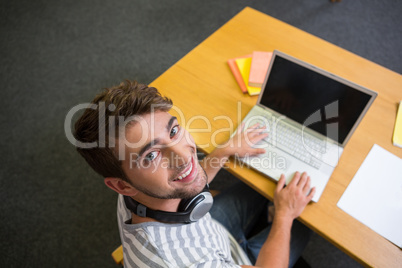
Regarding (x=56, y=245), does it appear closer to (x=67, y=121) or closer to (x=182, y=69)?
(x=67, y=121)

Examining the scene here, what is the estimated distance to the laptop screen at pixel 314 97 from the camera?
807mm

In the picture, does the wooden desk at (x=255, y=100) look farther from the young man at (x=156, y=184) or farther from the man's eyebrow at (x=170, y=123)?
the man's eyebrow at (x=170, y=123)

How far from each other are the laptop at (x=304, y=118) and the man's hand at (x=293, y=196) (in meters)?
0.02

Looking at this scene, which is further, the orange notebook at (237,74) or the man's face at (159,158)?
the orange notebook at (237,74)

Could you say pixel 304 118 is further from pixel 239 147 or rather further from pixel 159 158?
pixel 159 158

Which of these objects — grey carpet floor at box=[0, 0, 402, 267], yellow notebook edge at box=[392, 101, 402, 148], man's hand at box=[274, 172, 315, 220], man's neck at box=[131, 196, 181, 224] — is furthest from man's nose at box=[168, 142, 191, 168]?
grey carpet floor at box=[0, 0, 402, 267]

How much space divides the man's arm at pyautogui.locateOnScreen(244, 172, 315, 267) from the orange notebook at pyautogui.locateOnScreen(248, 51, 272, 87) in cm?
41

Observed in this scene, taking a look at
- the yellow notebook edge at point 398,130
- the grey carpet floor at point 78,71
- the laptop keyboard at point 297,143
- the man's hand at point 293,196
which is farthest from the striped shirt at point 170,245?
the grey carpet floor at point 78,71

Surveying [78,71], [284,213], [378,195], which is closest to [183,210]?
[284,213]

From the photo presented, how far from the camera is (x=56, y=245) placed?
149 centimetres

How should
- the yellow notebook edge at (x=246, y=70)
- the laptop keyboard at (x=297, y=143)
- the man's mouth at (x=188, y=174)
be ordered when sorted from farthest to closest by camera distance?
the yellow notebook edge at (x=246, y=70) → the laptop keyboard at (x=297, y=143) → the man's mouth at (x=188, y=174)

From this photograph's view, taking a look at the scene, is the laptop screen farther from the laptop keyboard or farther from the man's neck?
the man's neck

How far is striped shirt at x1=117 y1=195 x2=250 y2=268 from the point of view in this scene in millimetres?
658

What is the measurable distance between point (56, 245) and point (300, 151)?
139 cm
